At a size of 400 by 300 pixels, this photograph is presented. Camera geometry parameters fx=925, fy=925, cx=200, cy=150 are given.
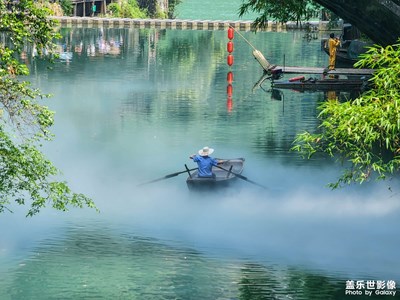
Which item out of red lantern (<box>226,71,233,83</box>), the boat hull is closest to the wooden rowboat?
the boat hull

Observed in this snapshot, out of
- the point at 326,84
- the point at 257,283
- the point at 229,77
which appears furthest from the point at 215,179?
the point at 229,77

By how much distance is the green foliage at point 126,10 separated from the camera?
12712 centimetres

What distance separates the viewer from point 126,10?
12762 cm

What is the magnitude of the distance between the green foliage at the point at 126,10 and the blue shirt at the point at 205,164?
324 ft

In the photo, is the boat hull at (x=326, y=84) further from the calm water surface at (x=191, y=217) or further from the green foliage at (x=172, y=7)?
the green foliage at (x=172, y=7)

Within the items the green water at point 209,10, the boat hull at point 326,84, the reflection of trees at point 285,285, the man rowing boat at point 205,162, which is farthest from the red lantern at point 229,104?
the green water at point 209,10

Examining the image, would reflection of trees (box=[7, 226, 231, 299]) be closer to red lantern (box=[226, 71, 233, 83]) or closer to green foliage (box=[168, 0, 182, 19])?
red lantern (box=[226, 71, 233, 83])

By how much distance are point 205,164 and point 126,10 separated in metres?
100

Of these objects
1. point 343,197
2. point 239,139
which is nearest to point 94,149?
point 239,139

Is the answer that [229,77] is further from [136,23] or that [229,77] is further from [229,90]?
[136,23]

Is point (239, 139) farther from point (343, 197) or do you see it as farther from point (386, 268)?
point (386, 268)

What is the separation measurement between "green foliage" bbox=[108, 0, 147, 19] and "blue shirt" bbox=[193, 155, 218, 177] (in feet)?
324

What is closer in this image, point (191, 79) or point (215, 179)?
point (215, 179)

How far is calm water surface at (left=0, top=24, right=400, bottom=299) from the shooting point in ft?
72.2
